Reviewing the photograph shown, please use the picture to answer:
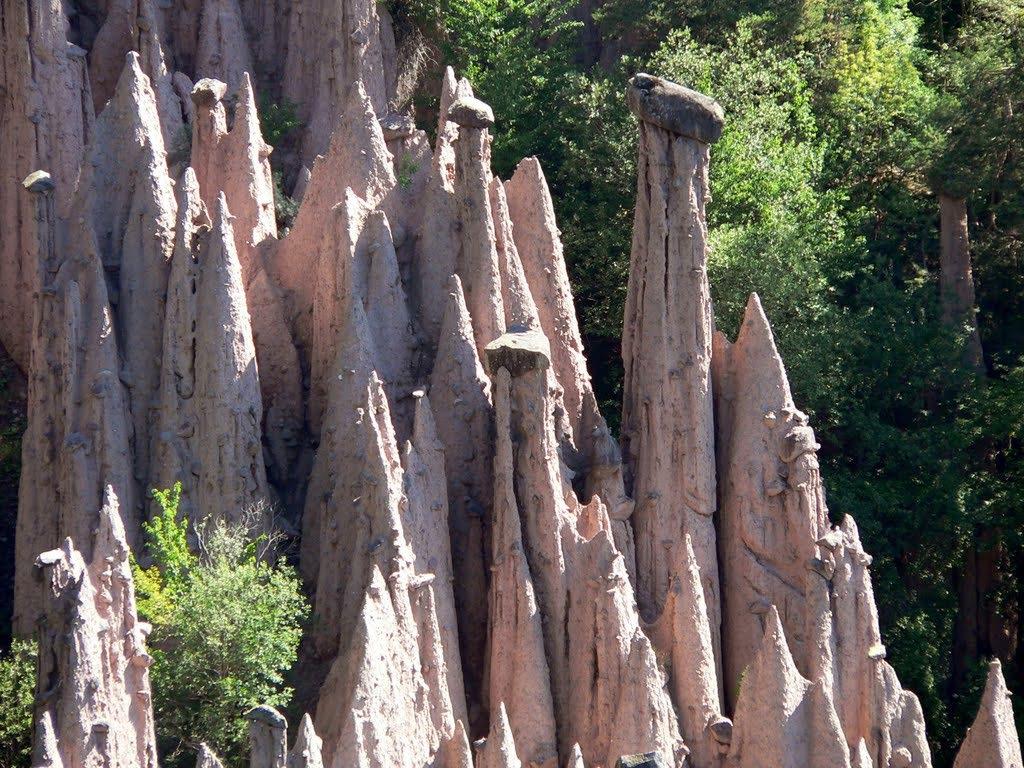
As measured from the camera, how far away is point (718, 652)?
21.7 meters

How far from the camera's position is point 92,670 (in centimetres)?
1806

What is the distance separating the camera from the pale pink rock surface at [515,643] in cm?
2041

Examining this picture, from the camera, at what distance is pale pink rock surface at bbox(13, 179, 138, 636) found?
21734 millimetres

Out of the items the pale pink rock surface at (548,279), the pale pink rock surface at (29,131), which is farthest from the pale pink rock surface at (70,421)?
the pale pink rock surface at (548,279)

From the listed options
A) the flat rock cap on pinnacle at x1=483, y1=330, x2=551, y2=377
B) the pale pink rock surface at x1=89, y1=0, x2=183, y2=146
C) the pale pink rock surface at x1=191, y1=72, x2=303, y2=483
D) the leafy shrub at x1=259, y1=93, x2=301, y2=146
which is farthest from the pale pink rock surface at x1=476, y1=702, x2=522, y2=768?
the pale pink rock surface at x1=89, y1=0, x2=183, y2=146

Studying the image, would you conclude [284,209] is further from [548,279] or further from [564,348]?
[564,348]

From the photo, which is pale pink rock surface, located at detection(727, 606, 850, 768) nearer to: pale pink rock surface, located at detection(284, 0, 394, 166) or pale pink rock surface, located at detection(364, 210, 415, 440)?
pale pink rock surface, located at detection(364, 210, 415, 440)

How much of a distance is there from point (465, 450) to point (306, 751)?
17.6 feet

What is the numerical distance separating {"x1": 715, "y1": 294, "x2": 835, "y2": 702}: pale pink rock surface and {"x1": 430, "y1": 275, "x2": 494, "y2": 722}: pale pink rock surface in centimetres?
278

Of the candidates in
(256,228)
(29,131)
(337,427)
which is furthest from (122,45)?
(337,427)

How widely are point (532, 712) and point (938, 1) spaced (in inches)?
835

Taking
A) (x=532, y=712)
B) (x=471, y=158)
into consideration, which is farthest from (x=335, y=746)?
(x=471, y=158)

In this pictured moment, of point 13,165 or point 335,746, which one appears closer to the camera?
point 335,746

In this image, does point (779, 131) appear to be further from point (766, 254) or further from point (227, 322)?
point (227, 322)
